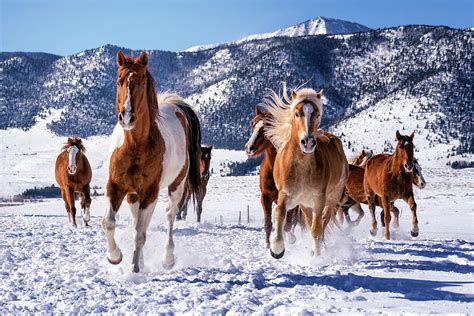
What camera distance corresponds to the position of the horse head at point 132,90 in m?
5.38

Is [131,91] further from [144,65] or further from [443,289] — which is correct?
[443,289]

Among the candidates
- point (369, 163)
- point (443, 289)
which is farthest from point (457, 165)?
point (443, 289)

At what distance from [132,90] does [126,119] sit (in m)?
0.44

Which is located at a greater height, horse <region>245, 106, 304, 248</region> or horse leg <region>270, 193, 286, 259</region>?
horse <region>245, 106, 304, 248</region>

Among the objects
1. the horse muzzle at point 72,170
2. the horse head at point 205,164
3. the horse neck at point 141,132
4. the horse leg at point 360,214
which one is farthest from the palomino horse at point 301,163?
the horse head at point 205,164

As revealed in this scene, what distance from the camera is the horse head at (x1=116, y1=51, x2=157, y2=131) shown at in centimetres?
538

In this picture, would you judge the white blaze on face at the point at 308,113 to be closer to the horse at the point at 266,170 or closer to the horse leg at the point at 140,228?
the horse leg at the point at 140,228

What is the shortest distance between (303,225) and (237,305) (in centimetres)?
547

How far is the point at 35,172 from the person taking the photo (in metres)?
140

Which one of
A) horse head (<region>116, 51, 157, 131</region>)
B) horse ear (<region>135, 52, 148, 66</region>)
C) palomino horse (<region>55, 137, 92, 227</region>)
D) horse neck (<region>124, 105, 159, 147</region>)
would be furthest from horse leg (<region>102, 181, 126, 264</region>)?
A: palomino horse (<region>55, 137, 92, 227</region>)

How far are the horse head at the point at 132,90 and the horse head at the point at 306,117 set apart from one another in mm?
1941

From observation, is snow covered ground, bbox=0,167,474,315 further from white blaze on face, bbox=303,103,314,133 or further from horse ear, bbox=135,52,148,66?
horse ear, bbox=135,52,148,66

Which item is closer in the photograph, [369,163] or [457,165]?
[369,163]

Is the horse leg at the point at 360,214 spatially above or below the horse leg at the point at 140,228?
below
